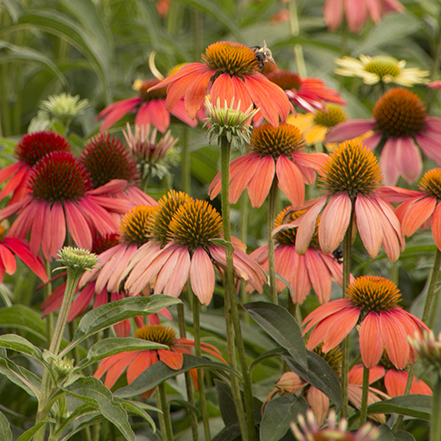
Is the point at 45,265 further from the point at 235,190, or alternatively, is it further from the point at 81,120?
the point at 81,120

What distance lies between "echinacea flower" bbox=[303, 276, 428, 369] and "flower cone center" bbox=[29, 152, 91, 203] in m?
0.35

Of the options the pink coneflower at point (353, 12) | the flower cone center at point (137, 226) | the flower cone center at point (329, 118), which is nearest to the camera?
the flower cone center at point (137, 226)

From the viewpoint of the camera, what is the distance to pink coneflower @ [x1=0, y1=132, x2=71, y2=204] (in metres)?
0.82

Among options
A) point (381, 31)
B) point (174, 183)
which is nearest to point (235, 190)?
point (174, 183)

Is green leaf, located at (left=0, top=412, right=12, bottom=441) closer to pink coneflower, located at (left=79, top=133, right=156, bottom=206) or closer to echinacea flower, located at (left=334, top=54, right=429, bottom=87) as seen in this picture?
pink coneflower, located at (left=79, top=133, right=156, bottom=206)

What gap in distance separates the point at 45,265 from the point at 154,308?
31 cm

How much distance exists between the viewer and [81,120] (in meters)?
1.48

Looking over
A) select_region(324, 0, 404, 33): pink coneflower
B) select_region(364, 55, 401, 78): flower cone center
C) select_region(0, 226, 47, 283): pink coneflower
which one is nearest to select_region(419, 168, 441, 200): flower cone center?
select_region(0, 226, 47, 283): pink coneflower

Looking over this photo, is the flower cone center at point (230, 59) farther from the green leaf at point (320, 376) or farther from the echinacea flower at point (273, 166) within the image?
the green leaf at point (320, 376)

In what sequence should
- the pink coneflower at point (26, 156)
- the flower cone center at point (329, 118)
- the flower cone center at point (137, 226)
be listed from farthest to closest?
the flower cone center at point (329, 118) < the pink coneflower at point (26, 156) < the flower cone center at point (137, 226)

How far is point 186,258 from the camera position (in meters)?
0.60

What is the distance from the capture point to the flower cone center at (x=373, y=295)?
1.94ft

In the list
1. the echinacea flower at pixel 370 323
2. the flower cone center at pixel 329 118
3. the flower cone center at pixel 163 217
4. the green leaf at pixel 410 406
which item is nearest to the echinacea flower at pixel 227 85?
the flower cone center at pixel 163 217

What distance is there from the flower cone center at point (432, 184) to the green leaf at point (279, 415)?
279 millimetres
